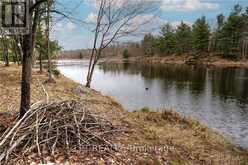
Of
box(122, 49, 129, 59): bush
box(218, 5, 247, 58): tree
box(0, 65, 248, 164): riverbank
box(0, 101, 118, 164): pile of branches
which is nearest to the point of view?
box(0, 101, 118, 164): pile of branches

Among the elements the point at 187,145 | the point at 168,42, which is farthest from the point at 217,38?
the point at 187,145

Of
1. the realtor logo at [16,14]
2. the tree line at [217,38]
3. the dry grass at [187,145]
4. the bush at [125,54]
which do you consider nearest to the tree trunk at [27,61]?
the realtor logo at [16,14]

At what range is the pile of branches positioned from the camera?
4.72m

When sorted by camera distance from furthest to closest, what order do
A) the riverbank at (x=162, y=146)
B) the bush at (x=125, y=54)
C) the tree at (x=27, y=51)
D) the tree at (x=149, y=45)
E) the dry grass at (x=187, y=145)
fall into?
the bush at (x=125, y=54)
the tree at (x=149, y=45)
the dry grass at (x=187, y=145)
the tree at (x=27, y=51)
the riverbank at (x=162, y=146)

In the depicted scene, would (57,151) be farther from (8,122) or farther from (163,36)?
(163,36)

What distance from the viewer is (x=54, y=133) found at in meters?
5.07

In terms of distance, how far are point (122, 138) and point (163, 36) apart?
80.2 metres

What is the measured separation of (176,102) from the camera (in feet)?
66.8

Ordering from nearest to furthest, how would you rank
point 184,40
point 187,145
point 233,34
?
point 187,145 < point 233,34 < point 184,40

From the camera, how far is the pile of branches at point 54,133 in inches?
186

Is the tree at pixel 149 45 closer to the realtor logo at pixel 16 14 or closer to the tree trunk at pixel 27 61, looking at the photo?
the realtor logo at pixel 16 14

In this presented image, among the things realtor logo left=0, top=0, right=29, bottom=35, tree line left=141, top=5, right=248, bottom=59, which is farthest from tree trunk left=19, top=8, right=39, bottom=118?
tree line left=141, top=5, right=248, bottom=59

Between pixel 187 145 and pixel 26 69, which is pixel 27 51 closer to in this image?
pixel 26 69

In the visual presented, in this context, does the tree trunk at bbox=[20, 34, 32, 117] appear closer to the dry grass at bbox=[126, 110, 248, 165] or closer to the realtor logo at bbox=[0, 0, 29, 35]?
the realtor logo at bbox=[0, 0, 29, 35]
